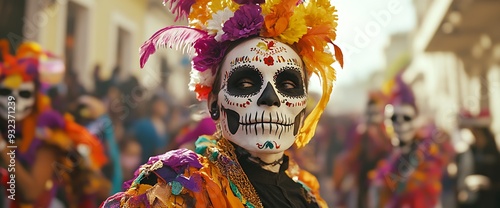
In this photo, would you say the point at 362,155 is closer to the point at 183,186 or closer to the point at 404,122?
the point at 404,122

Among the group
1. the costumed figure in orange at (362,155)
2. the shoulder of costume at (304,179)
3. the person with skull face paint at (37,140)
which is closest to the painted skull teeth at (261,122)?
the shoulder of costume at (304,179)

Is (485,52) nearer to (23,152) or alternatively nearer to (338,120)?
(338,120)

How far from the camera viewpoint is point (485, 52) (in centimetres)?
647

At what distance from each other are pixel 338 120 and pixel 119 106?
2.65 metres

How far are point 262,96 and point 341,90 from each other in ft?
16.3

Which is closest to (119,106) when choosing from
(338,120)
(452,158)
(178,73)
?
(178,73)

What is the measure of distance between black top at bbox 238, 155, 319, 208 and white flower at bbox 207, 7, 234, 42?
41 cm

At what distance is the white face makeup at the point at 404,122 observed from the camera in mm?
5699

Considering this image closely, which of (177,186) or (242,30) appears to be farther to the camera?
(242,30)

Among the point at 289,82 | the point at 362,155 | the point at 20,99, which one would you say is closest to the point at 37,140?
the point at 20,99

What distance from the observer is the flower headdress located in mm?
1765

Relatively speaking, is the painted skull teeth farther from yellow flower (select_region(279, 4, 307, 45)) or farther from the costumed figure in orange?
the costumed figure in orange

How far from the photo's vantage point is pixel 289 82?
5.83 feet

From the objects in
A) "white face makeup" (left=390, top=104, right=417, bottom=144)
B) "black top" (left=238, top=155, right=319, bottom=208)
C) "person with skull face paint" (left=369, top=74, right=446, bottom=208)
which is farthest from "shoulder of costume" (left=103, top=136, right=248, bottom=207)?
"white face makeup" (left=390, top=104, right=417, bottom=144)
